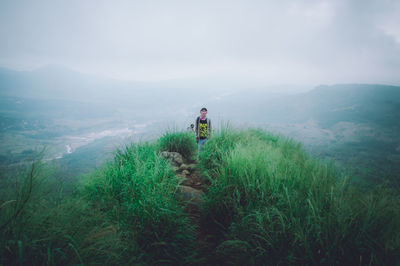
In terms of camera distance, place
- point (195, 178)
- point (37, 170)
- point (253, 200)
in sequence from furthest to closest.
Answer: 1. point (195, 178)
2. point (253, 200)
3. point (37, 170)

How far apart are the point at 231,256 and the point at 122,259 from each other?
1173 millimetres

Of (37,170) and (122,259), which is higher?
(37,170)

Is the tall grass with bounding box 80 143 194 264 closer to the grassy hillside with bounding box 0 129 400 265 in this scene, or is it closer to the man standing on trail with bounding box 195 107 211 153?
the grassy hillside with bounding box 0 129 400 265

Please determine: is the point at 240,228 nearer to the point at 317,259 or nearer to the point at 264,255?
the point at 264,255

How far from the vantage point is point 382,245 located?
4.91 feet

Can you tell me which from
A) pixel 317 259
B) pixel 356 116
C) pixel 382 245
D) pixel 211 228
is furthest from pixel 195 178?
pixel 356 116

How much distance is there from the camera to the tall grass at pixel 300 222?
1499 mm

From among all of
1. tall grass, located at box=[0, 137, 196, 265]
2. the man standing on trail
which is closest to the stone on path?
tall grass, located at box=[0, 137, 196, 265]

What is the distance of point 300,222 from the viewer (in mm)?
1804

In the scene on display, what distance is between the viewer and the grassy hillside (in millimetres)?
1420

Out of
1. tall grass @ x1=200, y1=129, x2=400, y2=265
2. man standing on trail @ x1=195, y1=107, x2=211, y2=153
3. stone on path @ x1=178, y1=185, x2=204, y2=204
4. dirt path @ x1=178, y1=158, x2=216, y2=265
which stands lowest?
dirt path @ x1=178, y1=158, x2=216, y2=265

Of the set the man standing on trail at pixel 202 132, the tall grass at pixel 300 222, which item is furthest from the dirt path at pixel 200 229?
the man standing on trail at pixel 202 132

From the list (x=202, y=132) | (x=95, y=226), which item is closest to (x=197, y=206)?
(x=95, y=226)

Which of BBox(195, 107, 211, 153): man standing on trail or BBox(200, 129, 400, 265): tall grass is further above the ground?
BBox(195, 107, 211, 153): man standing on trail
